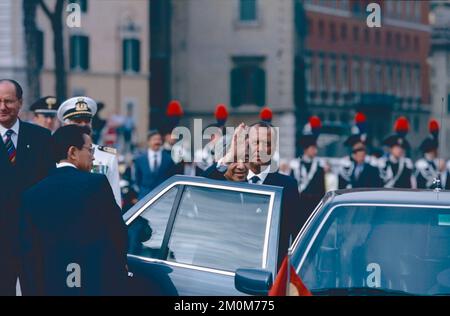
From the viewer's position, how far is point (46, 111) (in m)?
13.8

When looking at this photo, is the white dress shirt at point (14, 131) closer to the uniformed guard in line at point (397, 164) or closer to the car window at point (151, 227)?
the car window at point (151, 227)

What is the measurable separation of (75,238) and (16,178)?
1442mm

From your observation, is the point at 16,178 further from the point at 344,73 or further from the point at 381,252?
the point at 344,73

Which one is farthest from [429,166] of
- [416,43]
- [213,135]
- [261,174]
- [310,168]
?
[416,43]

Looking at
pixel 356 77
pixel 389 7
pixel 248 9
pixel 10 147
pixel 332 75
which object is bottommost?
pixel 356 77

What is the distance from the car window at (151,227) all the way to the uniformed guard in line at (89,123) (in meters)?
2.54

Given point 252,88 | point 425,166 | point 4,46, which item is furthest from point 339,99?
point 425,166

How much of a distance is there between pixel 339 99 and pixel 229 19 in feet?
45.2

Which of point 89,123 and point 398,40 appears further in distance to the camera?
point 398,40

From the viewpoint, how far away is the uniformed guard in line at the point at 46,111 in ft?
45.1

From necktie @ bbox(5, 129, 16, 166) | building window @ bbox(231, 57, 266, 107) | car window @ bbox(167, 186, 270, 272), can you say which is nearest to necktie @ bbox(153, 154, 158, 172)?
necktie @ bbox(5, 129, 16, 166)
